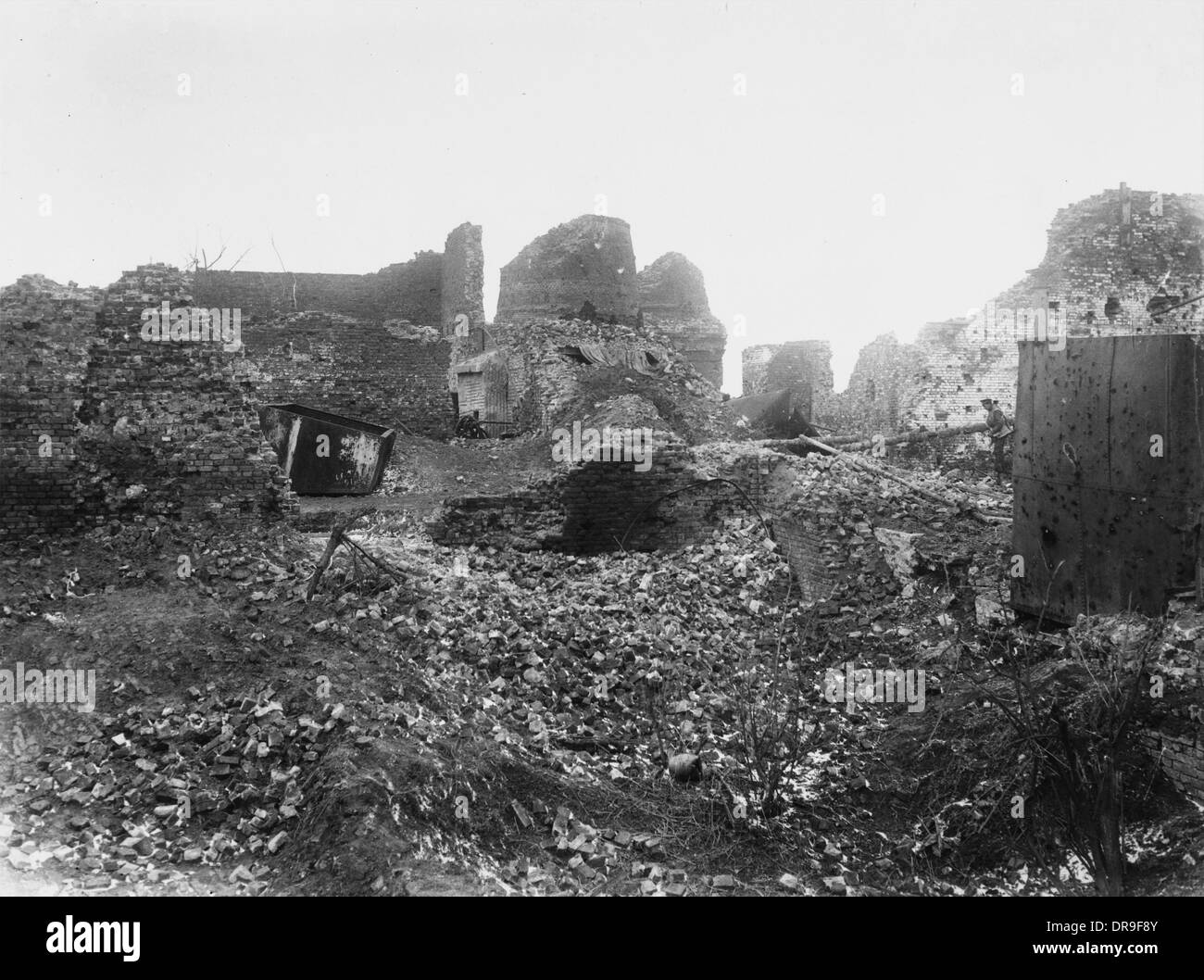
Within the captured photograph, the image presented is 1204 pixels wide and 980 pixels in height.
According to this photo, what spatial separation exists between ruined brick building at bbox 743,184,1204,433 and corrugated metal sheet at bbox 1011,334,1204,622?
11470 millimetres

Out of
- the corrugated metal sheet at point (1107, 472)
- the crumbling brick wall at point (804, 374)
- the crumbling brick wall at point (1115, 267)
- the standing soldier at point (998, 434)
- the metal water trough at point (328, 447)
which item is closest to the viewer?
the corrugated metal sheet at point (1107, 472)

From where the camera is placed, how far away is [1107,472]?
5836 mm

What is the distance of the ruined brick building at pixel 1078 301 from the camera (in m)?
17.0

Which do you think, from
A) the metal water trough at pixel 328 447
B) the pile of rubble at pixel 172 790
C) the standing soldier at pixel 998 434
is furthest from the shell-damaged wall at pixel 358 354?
the pile of rubble at pixel 172 790

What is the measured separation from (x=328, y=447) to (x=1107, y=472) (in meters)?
8.72

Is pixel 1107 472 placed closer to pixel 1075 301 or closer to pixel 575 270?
pixel 1075 301

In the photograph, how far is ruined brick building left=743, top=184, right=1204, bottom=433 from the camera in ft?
55.9

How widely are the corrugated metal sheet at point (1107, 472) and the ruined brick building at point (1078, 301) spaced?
452 inches

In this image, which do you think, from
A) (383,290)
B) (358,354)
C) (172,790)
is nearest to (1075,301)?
(358,354)

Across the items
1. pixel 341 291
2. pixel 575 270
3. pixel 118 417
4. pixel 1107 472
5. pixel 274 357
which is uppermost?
pixel 575 270

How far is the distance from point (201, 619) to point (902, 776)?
4.53m

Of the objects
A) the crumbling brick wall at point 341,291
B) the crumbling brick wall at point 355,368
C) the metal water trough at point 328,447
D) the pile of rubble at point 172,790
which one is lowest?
the pile of rubble at point 172,790

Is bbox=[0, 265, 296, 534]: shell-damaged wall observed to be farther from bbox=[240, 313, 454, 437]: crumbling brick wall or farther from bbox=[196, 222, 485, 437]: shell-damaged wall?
bbox=[240, 313, 454, 437]: crumbling brick wall

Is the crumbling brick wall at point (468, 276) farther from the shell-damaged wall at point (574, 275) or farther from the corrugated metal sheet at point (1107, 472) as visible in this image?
the corrugated metal sheet at point (1107, 472)
